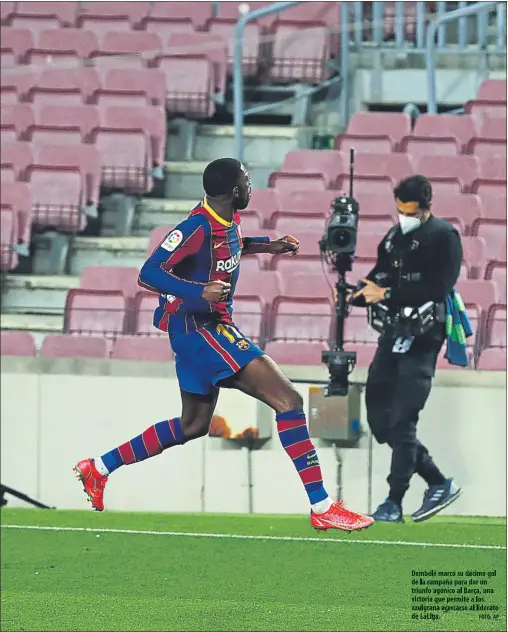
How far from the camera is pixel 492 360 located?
403 inches

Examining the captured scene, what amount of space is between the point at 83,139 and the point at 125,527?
5187 millimetres

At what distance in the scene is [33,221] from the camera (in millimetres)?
12820

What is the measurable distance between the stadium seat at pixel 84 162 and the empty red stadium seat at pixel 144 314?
1930 mm

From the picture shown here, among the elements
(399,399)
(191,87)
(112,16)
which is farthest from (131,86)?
(399,399)

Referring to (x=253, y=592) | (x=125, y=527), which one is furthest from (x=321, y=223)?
(x=253, y=592)

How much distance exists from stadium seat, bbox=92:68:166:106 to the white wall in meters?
3.97

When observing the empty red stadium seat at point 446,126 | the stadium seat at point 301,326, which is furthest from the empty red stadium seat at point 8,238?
the empty red stadium seat at point 446,126

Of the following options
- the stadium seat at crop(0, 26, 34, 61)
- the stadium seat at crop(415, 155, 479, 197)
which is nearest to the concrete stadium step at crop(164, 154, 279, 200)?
the stadium seat at crop(415, 155, 479, 197)

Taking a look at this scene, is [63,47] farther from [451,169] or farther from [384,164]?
[451,169]

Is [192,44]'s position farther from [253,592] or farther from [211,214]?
[211,214]

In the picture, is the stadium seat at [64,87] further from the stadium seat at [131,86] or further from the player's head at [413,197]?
the player's head at [413,197]

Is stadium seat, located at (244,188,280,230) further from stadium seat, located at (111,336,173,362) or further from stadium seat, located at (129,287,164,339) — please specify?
stadium seat, located at (111,336,173,362)

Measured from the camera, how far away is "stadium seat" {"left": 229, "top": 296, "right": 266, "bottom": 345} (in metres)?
10.7

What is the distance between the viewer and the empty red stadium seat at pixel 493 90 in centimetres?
1321
